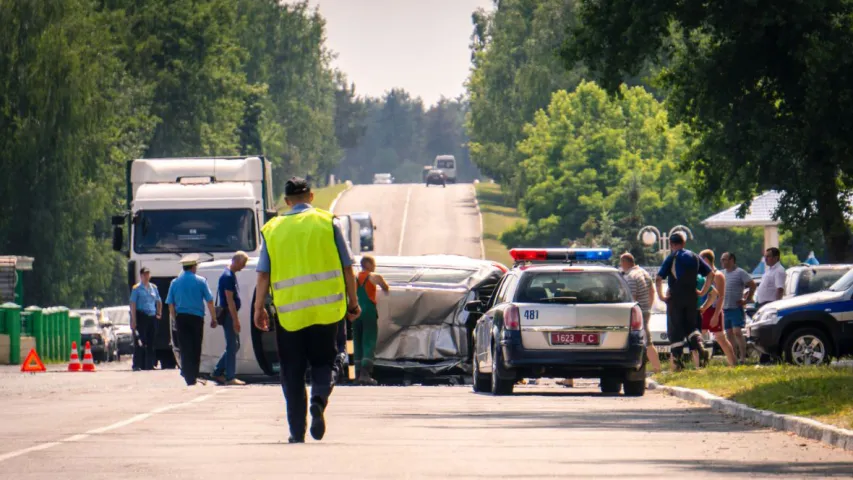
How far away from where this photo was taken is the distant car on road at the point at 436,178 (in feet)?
506

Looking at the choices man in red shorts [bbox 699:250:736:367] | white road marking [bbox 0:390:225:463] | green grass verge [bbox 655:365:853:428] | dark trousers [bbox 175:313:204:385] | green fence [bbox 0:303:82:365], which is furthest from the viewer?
green fence [bbox 0:303:82:365]

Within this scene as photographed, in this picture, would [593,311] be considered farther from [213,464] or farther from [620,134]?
[620,134]

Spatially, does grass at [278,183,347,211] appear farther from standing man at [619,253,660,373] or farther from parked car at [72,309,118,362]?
standing man at [619,253,660,373]

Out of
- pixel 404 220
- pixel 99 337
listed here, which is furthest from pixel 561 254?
pixel 404 220

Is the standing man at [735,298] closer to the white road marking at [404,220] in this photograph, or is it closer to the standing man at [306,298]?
the standing man at [306,298]

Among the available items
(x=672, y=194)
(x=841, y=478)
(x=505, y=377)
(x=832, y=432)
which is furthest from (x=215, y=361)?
(x=672, y=194)

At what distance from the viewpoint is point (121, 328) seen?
5462 centimetres

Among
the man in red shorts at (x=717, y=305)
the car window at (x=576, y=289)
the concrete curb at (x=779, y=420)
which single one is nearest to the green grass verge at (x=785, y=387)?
the concrete curb at (x=779, y=420)

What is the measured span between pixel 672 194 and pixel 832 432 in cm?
7546

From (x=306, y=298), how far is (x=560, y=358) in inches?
339

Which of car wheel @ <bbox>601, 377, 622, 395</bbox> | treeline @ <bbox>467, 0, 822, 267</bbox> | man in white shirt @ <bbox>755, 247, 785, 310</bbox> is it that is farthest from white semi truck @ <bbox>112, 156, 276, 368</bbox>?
treeline @ <bbox>467, 0, 822, 267</bbox>

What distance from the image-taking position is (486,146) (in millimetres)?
114500

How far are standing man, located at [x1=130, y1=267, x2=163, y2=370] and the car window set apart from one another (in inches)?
447

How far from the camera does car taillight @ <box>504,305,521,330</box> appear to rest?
69.6ft
